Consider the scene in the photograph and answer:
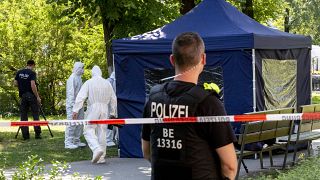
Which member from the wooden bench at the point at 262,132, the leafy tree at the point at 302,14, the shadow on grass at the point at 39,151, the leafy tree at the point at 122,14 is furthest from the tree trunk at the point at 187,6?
the leafy tree at the point at 302,14

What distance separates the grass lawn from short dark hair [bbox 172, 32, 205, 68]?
7.13 meters

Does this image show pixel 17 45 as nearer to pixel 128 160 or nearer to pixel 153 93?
pixel 128 160

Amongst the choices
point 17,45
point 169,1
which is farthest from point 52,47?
point 169,1

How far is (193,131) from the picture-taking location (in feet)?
12.0

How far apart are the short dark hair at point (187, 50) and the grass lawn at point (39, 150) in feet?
23.4

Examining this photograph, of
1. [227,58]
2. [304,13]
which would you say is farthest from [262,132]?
[304,13]

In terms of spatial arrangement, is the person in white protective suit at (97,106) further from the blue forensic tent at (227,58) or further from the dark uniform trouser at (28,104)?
the dark uniform trouser at (28,104)

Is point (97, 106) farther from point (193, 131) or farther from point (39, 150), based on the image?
point (193, 131)

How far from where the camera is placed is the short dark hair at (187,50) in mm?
3635

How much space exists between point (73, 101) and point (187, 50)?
9513 mm

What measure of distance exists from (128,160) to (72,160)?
1072mm

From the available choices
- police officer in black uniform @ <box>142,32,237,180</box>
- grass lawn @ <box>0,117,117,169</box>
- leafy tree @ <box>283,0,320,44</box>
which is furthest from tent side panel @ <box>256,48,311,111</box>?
leafy tree @ <box>283,0,320,44</box>

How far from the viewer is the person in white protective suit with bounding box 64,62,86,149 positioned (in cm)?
1291

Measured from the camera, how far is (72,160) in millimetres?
11297
